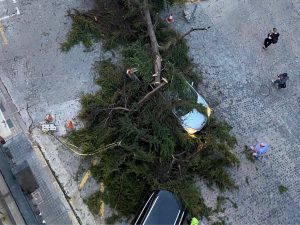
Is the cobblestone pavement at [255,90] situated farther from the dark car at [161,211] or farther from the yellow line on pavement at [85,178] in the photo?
the yellow line on pavement at [85,178]

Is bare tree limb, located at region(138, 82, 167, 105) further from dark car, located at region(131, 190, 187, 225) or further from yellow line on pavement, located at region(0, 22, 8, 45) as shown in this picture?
yellow line on pavement, located at region(0, 22, 8, 45)

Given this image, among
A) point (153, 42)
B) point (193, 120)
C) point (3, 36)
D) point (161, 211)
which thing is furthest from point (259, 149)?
point (3, 36)

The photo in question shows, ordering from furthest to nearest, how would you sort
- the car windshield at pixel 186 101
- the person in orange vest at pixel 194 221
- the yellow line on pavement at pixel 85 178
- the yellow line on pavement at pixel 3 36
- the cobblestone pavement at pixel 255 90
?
the yellow line on pavement at pixel 3 36, the cobblestone pavement at pixel 255 90, the car windshield at pixel 186 101, the yellow line on pavement at pixel 85 178, the person in orange vest at pixel 194 221

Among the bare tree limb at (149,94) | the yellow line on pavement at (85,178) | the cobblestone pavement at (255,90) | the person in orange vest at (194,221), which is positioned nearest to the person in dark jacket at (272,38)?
the cobblestone pavement at (255,90)

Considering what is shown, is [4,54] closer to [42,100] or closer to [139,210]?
[42,100]

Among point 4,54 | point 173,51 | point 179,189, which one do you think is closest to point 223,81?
point 173,51

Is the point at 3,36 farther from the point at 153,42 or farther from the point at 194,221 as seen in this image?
the point at 194,221

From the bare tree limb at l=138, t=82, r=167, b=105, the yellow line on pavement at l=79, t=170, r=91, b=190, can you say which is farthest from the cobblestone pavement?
the yellow line on pavement at l=79, t=170, r=91, b=190
